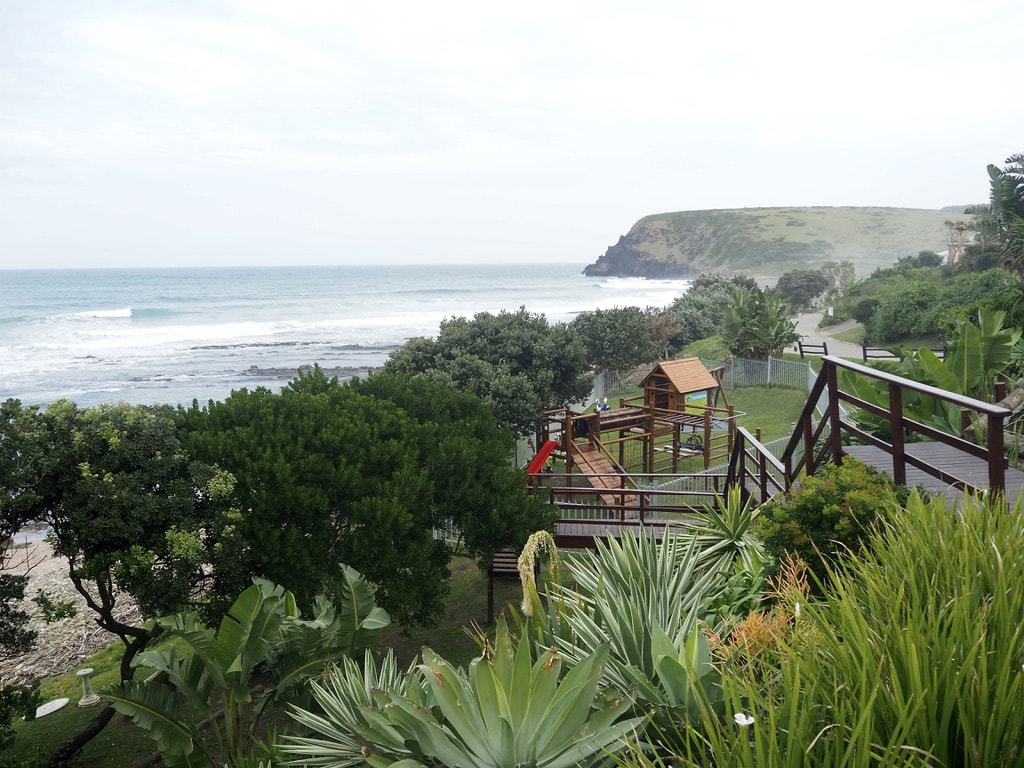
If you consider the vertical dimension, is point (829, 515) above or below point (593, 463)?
above

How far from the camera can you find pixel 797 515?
557 cm

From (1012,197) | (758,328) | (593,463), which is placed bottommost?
(593,463)

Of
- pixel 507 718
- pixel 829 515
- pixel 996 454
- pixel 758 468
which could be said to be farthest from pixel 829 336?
pixel 507 718

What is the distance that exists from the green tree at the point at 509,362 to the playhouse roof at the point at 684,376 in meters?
3.61

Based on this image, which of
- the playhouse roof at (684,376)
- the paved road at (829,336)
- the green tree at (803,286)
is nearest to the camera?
the playhouse roof at (684,376)

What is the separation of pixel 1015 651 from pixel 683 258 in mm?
177585

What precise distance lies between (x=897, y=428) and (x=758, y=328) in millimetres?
27655

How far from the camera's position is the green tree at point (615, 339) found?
34469 mm

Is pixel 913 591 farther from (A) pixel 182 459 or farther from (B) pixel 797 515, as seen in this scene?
(A) pixel 182 459

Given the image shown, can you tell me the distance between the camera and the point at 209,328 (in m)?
77.2

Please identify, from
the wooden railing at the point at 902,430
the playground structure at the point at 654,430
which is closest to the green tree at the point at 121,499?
the wooden railing at the point at 902,430

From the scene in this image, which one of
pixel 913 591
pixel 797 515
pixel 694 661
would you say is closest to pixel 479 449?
pixel 797 515

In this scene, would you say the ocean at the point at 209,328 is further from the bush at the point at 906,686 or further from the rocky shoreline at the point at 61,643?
the bush at the point at 906,686

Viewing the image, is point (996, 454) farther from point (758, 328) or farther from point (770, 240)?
point (770, 240)
